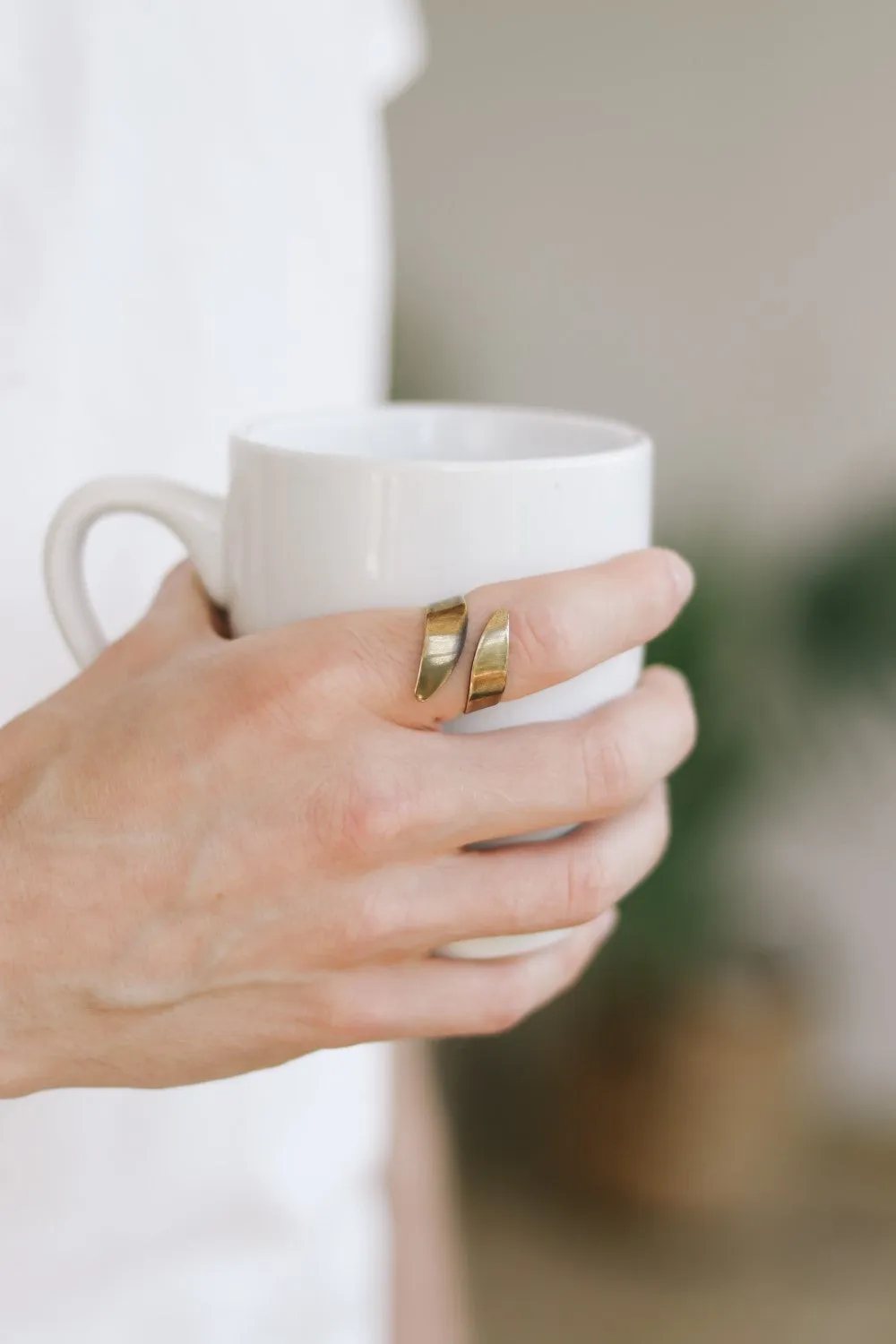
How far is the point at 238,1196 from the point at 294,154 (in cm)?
71

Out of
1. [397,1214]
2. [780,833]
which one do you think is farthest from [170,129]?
[780,833]

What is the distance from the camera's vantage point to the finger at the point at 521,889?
40cm

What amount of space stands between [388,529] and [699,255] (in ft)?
4.36

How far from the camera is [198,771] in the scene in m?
0.37

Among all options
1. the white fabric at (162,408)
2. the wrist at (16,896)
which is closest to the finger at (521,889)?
the wrist at (16,896)

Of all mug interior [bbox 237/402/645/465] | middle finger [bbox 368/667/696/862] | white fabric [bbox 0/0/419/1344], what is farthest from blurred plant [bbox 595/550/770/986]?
middle finger [bbox 368/667/696/862]

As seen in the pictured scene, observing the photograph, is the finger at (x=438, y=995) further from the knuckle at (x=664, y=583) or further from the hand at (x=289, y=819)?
the knuckle at (x=664, y=583)

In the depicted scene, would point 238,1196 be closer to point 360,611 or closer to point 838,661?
point 360,611

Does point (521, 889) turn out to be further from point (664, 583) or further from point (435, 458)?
point (435, 458)

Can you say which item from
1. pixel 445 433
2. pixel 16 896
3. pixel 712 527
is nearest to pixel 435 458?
pixel 445 433

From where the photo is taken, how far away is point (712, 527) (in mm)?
1445

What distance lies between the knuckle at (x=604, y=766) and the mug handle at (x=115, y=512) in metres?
0.16

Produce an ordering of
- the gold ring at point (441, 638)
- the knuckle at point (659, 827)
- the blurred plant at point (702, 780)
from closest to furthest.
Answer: the gold ring at point (441, 638) → the knuckle at point (659, 827) → the blurred plant at point (702, 780)

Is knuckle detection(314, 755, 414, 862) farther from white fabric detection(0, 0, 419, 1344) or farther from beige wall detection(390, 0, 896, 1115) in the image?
beige wall detection(390, 0, 896, 1115)
